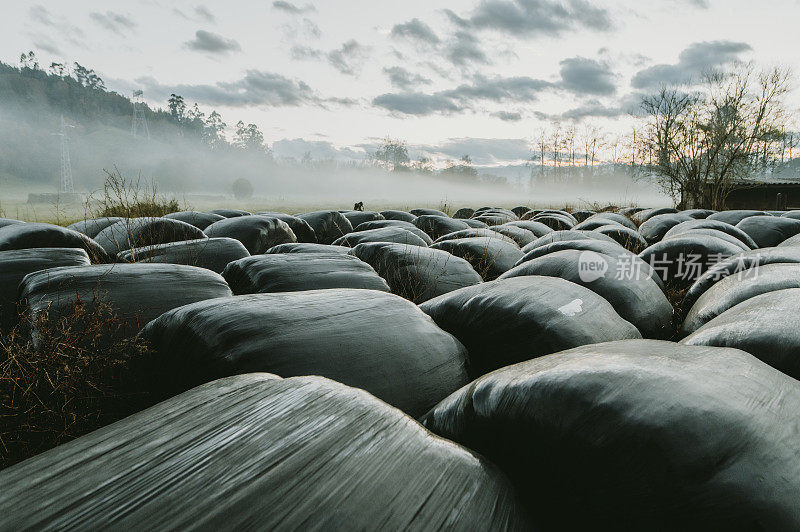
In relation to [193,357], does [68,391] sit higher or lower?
lower

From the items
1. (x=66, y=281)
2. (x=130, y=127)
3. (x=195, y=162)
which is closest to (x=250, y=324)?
(x=66, y=281)

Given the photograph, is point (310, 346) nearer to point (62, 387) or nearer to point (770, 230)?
point (62, 387)

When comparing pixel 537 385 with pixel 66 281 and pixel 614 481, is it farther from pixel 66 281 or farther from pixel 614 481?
pixel 66 281

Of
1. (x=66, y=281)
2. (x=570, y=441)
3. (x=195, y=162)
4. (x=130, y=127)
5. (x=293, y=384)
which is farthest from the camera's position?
(x=130, y=127)

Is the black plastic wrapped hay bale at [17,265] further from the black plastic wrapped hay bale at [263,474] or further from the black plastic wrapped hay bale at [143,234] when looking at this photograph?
the black plastic wrapped hay bale at [263,474]

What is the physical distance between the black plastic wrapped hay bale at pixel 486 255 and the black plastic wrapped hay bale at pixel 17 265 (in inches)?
115

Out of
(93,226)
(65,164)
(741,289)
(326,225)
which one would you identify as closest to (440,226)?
(326,225)

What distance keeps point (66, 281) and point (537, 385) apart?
217cm

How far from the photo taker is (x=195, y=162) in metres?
89.4

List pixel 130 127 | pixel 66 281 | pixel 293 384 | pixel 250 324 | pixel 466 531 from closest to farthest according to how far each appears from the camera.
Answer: pixel 466 531, pixel 293 384, pixel 250 324, pixel 66 281, pixel 130 127

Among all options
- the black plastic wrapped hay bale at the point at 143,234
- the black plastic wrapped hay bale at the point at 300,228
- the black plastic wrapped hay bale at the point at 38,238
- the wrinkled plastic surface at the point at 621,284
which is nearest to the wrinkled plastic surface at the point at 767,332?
the wrinkled plastic surface at the point at 621,284

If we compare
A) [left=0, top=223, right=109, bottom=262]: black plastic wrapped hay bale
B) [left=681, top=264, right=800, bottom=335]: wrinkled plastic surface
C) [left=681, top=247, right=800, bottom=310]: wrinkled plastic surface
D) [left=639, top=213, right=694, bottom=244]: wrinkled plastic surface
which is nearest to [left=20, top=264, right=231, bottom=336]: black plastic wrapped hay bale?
[left=0, top=223, right=109, bottom=262]: black plastic wrapped hay bale

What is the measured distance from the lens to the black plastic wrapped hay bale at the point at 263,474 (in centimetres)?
72

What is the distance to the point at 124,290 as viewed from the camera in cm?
212
